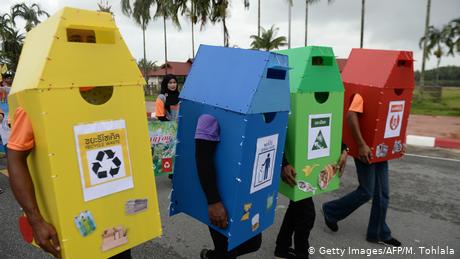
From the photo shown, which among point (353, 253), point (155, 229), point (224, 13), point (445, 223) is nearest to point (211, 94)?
point (155, 229)

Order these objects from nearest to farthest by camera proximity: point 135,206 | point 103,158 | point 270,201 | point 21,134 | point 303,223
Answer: point 21,134 → point 103,158 → point 135,206 → point 270,201 → point 303,223

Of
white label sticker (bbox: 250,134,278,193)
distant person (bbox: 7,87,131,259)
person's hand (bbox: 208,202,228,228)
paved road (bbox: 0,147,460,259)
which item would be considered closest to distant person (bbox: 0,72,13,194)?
paved road (bbox: 0,147,460,259)

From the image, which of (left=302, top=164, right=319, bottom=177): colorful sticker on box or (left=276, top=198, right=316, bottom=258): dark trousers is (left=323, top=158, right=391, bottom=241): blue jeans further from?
(left=302, top=164, right=319, bottom=177): colorful sticker on box

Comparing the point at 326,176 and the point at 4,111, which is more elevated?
the point at 4,111

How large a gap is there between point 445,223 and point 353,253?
1.43 metres

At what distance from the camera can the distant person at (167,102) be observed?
5477 millimetres

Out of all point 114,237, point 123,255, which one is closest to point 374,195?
point 123,255

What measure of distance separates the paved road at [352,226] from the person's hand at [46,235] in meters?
1.71

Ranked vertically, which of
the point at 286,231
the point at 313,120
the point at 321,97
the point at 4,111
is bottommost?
the point at 286,231

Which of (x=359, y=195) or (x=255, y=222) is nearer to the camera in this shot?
(x=255, y=222)

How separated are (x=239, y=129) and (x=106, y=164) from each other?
0.71 m

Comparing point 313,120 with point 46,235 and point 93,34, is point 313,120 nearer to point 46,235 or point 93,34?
point 93,34

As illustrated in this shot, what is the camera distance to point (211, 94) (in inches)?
85.0

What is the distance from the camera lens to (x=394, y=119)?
3.32 meters
